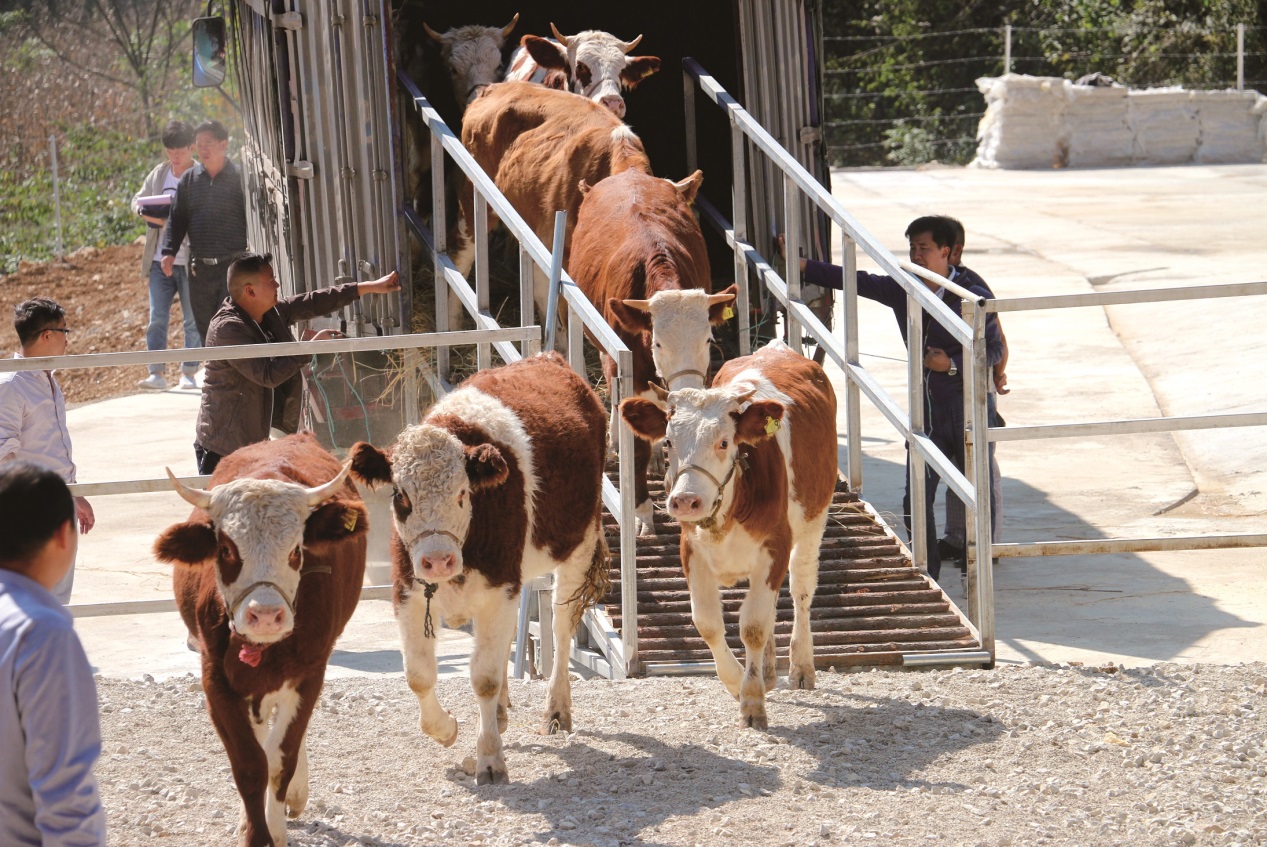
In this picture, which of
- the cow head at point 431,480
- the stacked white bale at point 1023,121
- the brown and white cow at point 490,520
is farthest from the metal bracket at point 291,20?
the stacked white bale at point 1023,121

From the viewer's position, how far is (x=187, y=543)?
502 cm

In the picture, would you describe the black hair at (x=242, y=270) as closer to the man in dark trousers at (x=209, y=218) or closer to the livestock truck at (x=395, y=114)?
the livestock truck at (x=395, y=114)

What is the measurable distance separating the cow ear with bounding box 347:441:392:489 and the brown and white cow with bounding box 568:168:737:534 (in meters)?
2.33

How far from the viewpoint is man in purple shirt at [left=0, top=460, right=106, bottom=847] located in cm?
327

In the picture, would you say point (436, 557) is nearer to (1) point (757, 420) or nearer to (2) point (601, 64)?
(1) point (757, 420)

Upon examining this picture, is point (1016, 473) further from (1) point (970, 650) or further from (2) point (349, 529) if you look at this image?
(2) point (349, 529)

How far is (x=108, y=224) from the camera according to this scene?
25.5 m

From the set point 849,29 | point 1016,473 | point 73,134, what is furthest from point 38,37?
point 1016,473

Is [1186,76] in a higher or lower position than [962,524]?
higher

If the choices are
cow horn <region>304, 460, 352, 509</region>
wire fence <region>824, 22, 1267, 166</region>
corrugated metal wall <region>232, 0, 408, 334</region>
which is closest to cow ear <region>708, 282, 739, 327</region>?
corrugated metal wall <region>232, 0, 408, 334</region>

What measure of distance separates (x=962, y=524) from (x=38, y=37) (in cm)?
2988

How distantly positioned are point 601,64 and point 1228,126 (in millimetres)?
22807

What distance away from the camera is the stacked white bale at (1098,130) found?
98.1 ft

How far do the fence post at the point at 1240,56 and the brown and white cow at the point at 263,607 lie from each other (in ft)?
95.4
